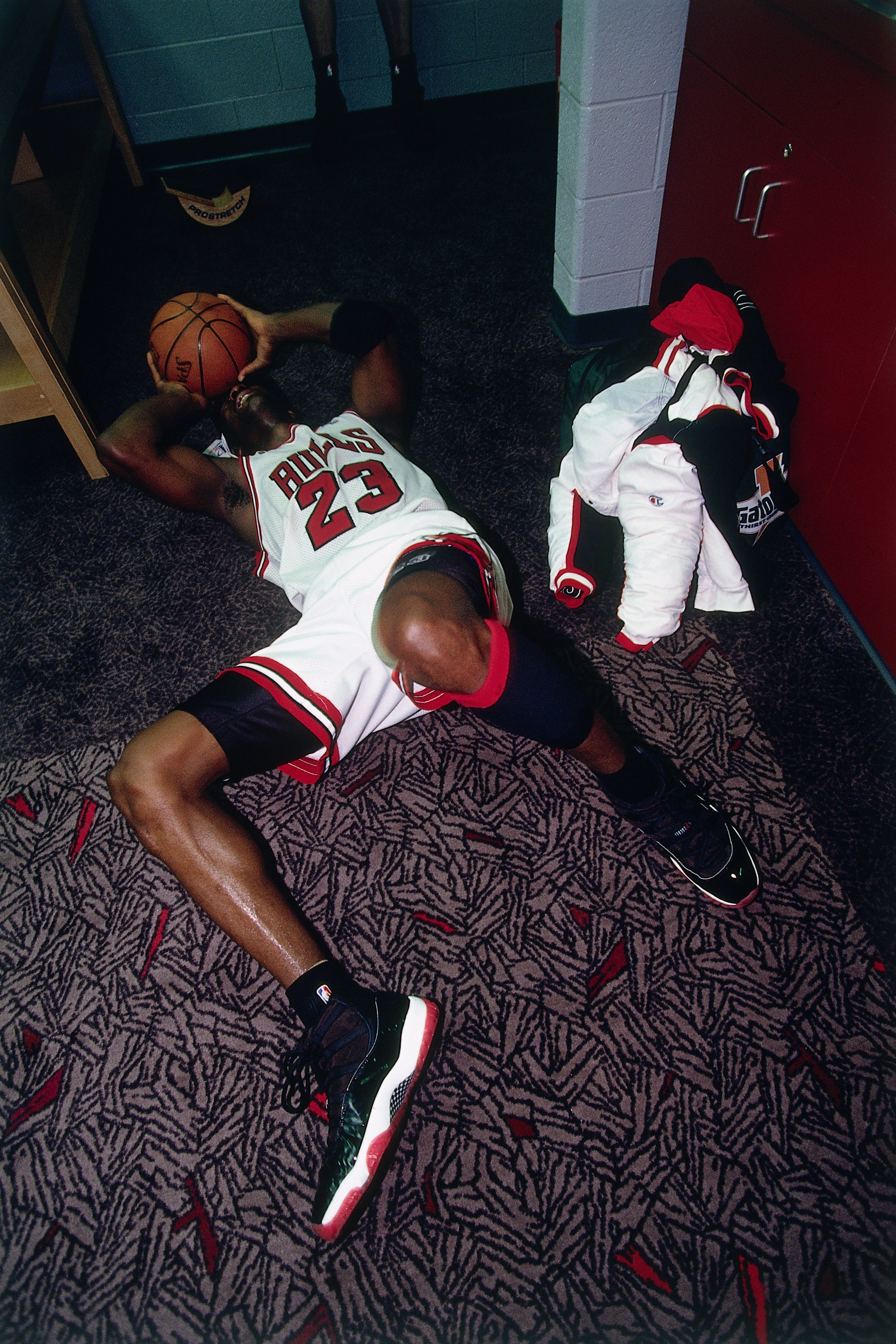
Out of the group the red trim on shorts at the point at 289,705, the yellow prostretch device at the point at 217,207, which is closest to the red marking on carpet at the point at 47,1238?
the red trim on shorts at the point at 289,705

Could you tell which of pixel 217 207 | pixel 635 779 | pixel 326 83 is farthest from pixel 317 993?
pixel 326 83

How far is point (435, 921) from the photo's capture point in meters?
1.25

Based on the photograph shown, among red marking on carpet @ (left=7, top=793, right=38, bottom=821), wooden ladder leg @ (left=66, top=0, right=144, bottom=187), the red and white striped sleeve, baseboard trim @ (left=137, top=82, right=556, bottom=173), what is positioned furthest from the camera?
baseboard trim @ (left=137, top=82, right=556, bottom=173)

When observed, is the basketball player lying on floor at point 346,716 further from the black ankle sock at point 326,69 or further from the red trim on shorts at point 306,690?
the black ankle sock at point 326,69

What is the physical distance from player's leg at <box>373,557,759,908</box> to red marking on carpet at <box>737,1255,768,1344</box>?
47 centimetres

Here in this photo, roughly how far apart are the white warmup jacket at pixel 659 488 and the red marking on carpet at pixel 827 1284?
97 cm

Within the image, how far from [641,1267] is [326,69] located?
3.63 meters

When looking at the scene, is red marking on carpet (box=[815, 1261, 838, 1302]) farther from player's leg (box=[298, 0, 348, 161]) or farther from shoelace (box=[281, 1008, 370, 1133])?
player's leg (box=[298, 0, 348, 161])

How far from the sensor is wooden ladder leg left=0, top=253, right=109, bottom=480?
1642mm

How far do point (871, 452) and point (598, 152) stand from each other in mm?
1056

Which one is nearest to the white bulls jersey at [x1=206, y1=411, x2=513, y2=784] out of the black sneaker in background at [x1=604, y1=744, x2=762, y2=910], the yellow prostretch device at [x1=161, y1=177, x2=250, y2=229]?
the black sneaker in background at [x1=604, y1=744, x2=762, y2=910]

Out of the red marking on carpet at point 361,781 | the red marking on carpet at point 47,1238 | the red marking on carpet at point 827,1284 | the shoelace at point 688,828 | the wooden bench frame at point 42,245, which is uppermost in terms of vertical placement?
the wooden bench frame at point 42,245

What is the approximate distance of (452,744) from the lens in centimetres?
145

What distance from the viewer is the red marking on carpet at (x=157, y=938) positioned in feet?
4.08
